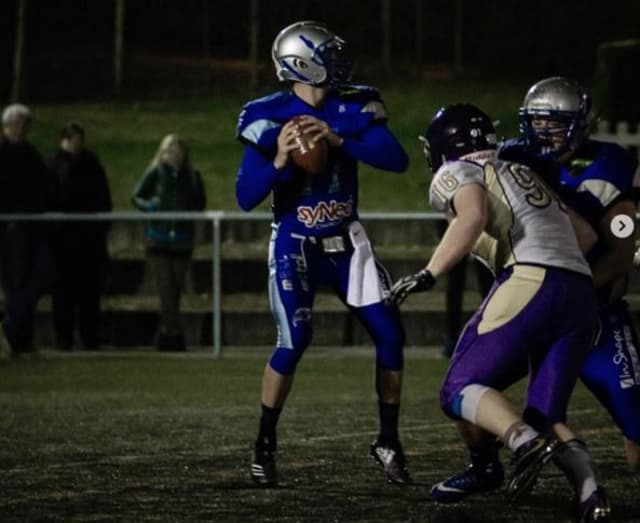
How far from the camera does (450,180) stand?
22.2ft

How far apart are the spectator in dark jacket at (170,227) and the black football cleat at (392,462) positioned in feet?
20.4

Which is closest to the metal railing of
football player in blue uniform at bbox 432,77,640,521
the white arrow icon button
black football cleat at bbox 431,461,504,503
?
football player in blue uniform at bbox 432,77,640,521

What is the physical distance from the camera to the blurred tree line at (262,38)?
2573cm

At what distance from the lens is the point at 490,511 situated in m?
7.20

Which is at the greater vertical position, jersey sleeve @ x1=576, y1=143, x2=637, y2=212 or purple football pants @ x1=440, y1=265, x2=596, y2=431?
jersey sleeve @ x1=576, y1=143, x2=637, y2=212

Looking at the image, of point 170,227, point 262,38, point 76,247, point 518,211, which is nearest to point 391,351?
point 518,211

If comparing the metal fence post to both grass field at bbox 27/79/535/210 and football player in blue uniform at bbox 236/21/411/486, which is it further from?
football player in blue uniform at bbox 236/21/411/486

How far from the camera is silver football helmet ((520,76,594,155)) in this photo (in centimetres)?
724

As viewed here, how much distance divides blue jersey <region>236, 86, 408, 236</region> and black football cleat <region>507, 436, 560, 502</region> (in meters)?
1.87

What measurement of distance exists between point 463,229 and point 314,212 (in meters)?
1.48

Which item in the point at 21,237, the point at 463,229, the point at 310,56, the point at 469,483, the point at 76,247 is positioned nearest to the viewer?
the point at 463,229

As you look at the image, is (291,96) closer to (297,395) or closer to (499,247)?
(499,247)

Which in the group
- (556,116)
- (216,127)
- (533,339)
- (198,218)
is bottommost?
(216,127)

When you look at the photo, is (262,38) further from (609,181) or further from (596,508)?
(596,508)
